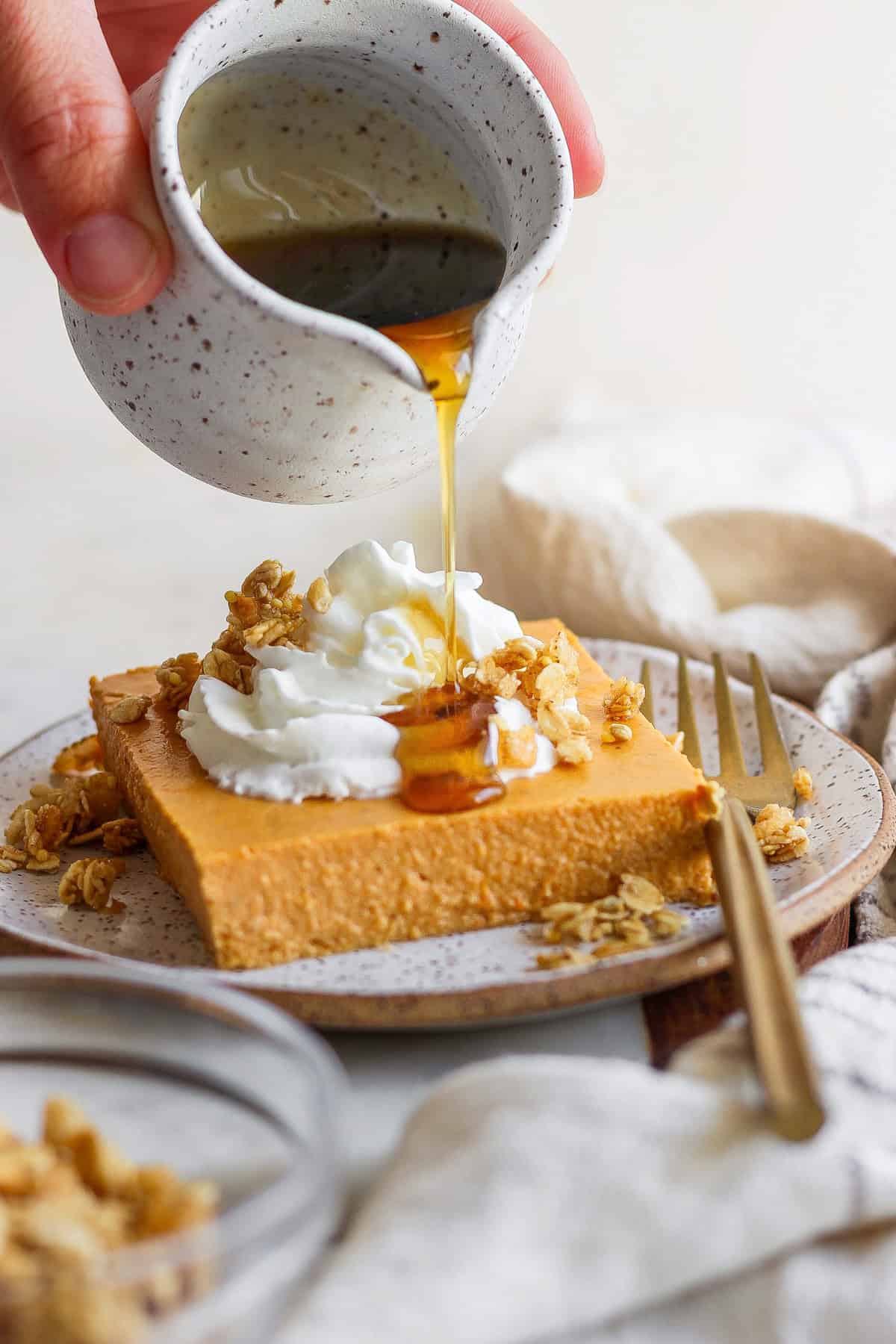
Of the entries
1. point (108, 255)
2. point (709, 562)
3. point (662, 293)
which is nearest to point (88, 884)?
point (108, 255)

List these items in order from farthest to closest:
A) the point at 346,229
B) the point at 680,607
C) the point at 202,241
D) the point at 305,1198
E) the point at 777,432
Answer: the point at 777,432, the point at 680,607, the point at 346,229, the point at 202,241, the point at 305,1198

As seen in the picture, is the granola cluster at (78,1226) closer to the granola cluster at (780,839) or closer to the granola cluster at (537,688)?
the granola cluster at (537,688)

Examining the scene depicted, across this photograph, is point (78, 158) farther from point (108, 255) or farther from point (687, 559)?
point (687, 559)

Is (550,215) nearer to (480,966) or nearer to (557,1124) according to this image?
(480,966)

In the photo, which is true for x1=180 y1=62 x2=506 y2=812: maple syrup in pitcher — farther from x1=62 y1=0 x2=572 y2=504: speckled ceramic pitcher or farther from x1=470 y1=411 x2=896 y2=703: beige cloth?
x1=470 y1=411 x2=896 y2=703: beige cloth

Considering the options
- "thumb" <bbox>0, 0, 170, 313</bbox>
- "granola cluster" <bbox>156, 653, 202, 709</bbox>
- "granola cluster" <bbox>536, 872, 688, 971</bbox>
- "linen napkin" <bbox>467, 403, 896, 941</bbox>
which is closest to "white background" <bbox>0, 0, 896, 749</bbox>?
"linen napkin" <bbox>467, 403, 896, 941</bbox>

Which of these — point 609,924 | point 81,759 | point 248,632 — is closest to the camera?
point 609,924

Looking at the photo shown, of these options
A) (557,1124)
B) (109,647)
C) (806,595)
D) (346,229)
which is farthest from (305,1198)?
(109,647)
